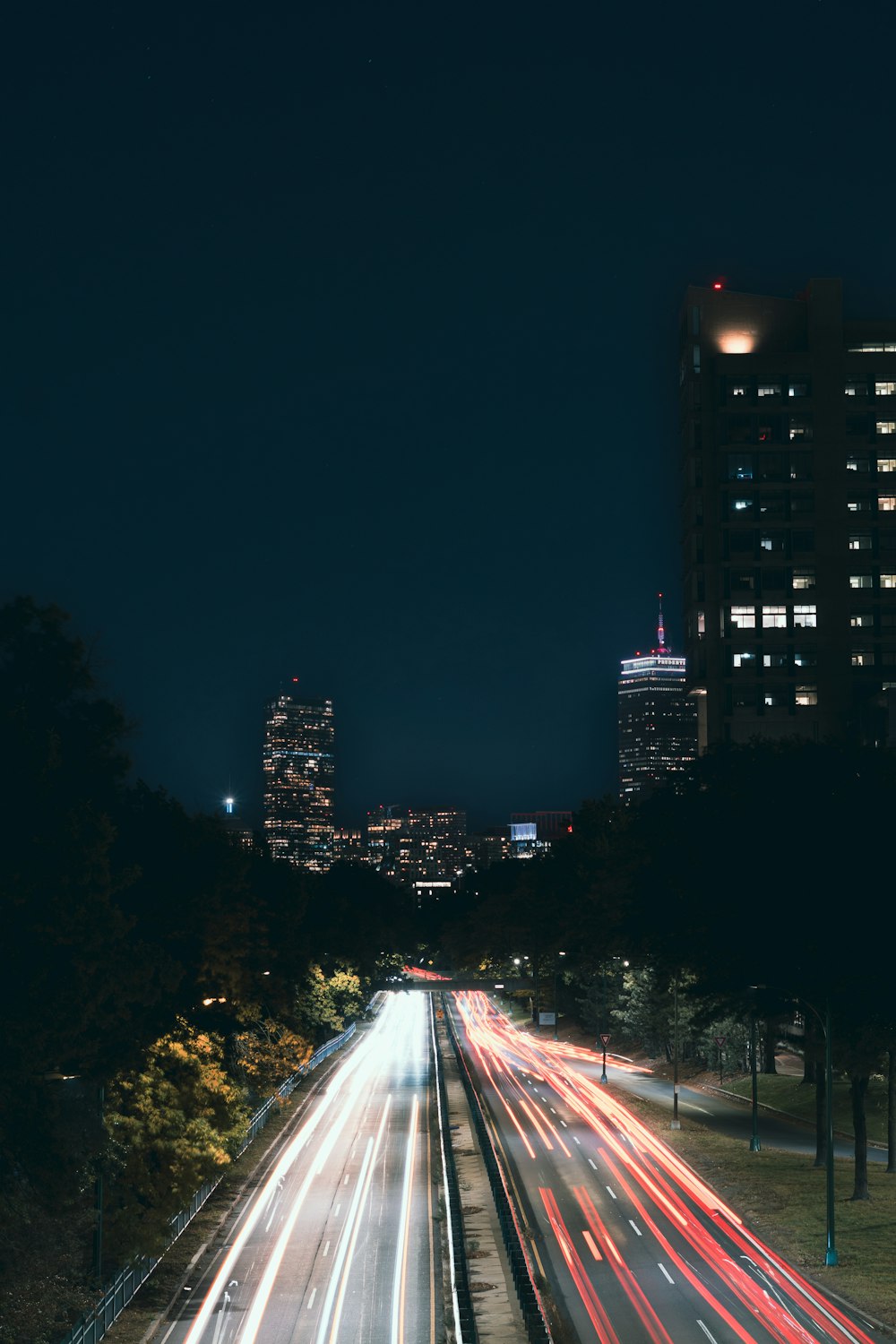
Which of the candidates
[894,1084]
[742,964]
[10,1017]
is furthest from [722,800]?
[10,1017]

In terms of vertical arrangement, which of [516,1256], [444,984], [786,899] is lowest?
[516,1256]

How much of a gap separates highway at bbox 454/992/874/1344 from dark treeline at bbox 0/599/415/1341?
12177mm

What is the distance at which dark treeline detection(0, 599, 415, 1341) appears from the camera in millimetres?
34062

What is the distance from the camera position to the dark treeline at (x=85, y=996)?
3406 centimetres

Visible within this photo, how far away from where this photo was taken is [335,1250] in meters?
43.0

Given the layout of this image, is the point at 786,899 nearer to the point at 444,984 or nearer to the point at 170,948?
the point at 170,948

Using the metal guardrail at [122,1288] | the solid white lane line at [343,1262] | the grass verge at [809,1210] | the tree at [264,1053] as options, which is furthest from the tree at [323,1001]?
the metal guardrail at [122,1288]

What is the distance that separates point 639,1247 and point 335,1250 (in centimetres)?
937

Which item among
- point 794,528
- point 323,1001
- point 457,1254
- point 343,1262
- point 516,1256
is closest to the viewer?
point 516,1256

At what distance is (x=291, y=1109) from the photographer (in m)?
Answer: 77.6

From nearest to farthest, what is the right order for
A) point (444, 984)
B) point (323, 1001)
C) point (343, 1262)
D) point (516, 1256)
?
point (516, 1256), point (343, 1262), point (323, 1001), point (444, 984)

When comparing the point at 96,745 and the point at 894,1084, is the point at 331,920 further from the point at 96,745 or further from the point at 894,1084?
the point at 96,745

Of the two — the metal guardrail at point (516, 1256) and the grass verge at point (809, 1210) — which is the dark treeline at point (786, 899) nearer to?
the grass verge at point (809, 1210)

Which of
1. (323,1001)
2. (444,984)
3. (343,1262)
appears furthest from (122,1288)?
(444,984)
